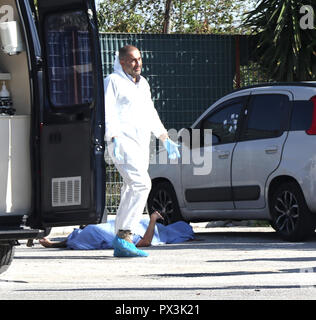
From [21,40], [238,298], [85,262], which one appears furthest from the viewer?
[85,262]

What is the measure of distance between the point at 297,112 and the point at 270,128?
0.44 m

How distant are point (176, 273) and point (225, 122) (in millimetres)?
4391

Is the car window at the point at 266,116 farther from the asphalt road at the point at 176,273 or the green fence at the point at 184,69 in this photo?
the green fence at the point at 184,69

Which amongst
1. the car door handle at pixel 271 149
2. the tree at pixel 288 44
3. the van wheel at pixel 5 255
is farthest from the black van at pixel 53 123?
the tree at pixel 288 44

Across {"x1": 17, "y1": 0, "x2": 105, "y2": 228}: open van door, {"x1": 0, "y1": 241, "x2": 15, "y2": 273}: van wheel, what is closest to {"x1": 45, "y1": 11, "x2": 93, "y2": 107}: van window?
{"x1": 17, "y1": 0, "x2": 105, "y2": 228}: open van door

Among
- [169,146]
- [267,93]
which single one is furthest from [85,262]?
[267,93]

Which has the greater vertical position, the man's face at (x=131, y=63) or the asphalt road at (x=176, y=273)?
the man's face at (x=131, y=63)

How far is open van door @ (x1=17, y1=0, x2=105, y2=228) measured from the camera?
31.3ft

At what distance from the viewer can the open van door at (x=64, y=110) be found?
9.55 meters

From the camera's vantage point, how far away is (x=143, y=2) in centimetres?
3653

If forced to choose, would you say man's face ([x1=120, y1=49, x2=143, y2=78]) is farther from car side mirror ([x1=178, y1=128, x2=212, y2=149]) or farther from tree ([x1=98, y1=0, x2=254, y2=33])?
tree ([x1=98, y1=0, x2=254, y2=33])

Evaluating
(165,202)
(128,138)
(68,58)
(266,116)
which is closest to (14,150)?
A: (68,58)
